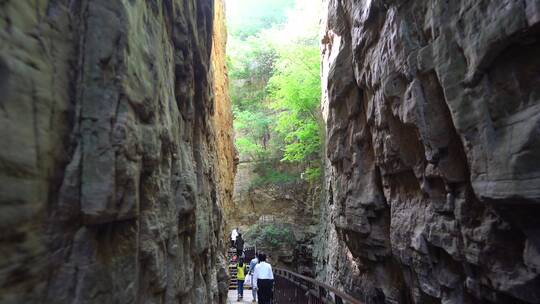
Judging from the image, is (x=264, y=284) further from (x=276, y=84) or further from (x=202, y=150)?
(x=276, y=84)

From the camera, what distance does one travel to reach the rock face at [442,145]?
176 inches

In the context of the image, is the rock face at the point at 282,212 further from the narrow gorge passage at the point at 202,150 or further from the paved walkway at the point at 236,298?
the narrow gorge passage at the point at 202,150

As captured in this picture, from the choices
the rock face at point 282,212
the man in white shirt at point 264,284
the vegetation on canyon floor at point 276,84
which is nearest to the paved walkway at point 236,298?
the man in white shirt at point 264,284

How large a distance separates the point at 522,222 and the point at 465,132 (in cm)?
136

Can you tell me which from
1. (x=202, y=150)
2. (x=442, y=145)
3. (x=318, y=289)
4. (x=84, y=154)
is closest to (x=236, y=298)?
(x=318, y=289)

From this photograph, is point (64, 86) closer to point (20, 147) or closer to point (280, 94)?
point (20, 147)

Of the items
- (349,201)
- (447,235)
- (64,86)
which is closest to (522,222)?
(447,235)

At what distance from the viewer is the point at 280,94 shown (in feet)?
68.7

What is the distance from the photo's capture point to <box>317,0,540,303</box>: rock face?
4461mm

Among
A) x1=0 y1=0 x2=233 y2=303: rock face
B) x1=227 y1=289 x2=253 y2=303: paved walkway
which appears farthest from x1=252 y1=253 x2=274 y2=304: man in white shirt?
x1=227 y1=289 x2=253 y2=303: paved walkway

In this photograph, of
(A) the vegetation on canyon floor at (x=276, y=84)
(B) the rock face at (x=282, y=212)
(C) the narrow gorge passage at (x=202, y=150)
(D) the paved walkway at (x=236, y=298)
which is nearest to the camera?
(C) the narrow gorge passage at (x=202, y=150)

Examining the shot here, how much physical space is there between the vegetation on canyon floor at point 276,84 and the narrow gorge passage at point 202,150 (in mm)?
8704

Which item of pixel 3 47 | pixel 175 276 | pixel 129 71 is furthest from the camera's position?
pixel 175 276

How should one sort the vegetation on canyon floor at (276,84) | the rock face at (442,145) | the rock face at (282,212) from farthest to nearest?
the rock face at (282,212), the vegetation on canyon floor at (276,84), the rock face at (442,145)
